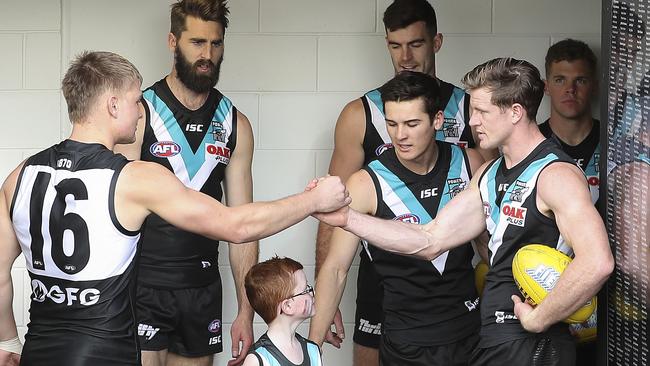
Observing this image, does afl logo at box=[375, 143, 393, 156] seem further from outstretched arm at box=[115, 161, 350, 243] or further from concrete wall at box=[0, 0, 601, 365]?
outstretched arm at box=[115, 161, 350, 243]

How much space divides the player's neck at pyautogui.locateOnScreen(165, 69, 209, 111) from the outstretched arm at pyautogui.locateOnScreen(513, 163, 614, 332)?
185cm

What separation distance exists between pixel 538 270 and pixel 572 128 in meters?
1.86

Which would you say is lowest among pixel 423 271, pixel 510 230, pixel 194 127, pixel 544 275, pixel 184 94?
pixel 423 271

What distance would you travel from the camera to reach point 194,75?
4.86 metres

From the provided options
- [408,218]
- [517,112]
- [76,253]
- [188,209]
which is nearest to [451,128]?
[408,218]

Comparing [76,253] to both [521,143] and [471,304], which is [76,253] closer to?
[521,143]

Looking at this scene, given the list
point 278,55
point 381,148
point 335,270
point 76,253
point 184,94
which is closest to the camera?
point 76,253

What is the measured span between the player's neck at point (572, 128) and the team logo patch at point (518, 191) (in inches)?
61.3

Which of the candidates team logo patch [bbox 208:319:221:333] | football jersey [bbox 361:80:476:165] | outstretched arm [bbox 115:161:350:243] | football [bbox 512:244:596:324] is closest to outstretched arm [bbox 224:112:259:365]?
team logo patch [bbox 208:319:221:333]

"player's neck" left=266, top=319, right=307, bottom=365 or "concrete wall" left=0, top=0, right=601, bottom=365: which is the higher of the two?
"concrete wall" left=0, top=0, right=601, bottom=365

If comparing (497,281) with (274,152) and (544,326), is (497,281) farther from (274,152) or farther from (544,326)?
(274,152)

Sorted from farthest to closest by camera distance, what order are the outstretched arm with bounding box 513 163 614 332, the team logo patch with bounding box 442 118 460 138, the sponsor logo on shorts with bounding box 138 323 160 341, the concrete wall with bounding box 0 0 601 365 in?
1. the concrete wall with bounding box 0 0 601 365
2. the team logo patch with bounding box 442 118 460 138
3. the sponsor logo on shorts with bounding box 138 323 160 341
4. the outstretched arm with bounding box 513 163 614 332

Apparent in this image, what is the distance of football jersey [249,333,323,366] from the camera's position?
12.6 feet

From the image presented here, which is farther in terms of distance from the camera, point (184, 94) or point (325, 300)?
point (184, 94)
